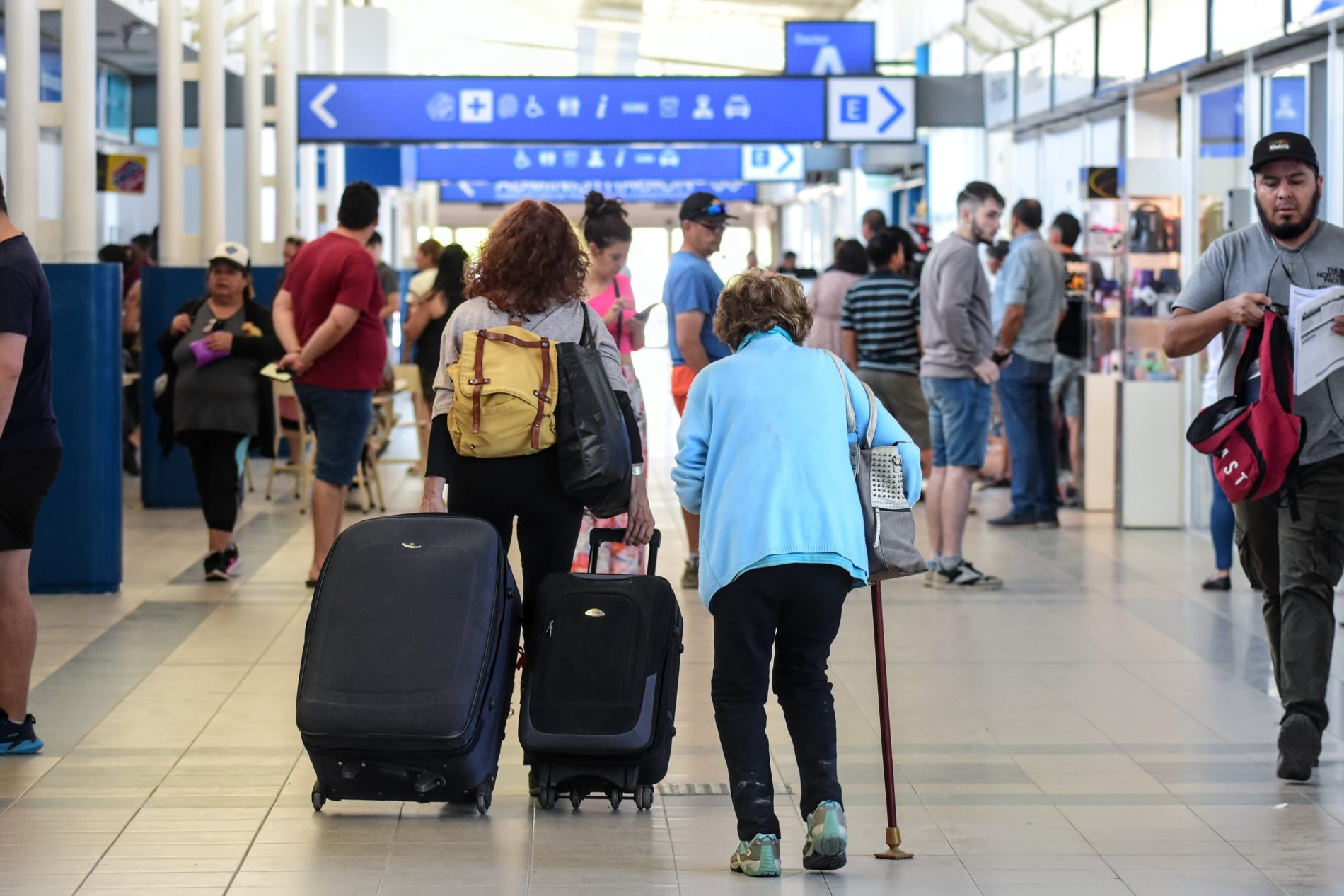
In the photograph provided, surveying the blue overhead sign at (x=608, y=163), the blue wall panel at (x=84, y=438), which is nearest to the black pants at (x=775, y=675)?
the blue wall panel at (x=84, y=438)

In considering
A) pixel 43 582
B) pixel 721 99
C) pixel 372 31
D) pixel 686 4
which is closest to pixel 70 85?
pixel 43 582

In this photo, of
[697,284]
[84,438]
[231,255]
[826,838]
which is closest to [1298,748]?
[826,838]

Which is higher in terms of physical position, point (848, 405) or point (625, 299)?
point (625, 299)

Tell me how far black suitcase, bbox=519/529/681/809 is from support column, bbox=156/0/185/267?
6.37m

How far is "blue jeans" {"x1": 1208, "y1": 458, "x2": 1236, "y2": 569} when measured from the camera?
7.26 metres

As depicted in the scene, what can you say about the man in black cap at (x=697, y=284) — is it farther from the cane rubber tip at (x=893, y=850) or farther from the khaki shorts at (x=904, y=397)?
the cane rubber tip at (x=893, y=850)

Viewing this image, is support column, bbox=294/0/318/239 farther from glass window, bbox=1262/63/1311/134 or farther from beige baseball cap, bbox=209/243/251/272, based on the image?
glass window, bbox=1262/63/1311/134

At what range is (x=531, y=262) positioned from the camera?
13.9 feet

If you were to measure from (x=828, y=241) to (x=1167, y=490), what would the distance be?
1944cm

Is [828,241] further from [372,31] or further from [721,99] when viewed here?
[721,99]

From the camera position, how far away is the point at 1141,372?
30.7 feet

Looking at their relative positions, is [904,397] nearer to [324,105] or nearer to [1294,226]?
[1294,226]

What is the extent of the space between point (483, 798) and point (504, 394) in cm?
94

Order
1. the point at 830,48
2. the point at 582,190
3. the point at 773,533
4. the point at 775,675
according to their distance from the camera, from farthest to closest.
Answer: the point at 582,190, the point at 830,48, the point at 775,675, the point at 773,533
